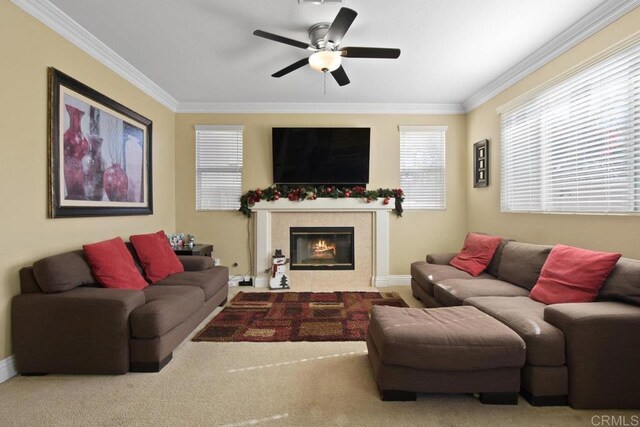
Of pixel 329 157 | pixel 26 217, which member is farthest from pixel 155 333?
pixel 329 157

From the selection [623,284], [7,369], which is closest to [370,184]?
[623,284]

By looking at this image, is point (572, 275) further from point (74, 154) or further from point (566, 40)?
point (74, 154)

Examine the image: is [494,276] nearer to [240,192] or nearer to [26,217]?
[240,192]

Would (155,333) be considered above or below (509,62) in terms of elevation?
below

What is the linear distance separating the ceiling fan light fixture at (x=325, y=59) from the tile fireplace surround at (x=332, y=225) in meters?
2.35

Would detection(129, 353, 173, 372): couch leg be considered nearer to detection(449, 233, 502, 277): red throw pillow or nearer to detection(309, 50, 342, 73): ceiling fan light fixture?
detection(309, 50, 342, 73): ceiling fan light fixture

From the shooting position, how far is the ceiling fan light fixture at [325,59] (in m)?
2.68

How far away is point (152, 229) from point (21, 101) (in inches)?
85.8

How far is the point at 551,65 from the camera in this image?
319 centimetres

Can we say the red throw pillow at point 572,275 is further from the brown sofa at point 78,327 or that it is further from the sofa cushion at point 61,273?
the sofa cushion at point 61,273

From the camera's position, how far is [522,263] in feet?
9.96

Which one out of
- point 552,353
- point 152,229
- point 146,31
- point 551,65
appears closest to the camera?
point 552,353

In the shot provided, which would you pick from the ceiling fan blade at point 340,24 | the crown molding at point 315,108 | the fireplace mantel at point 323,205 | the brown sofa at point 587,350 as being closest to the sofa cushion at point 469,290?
the brown sofa at point 587,350

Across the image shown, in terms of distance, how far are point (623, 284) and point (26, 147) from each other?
440 cm
